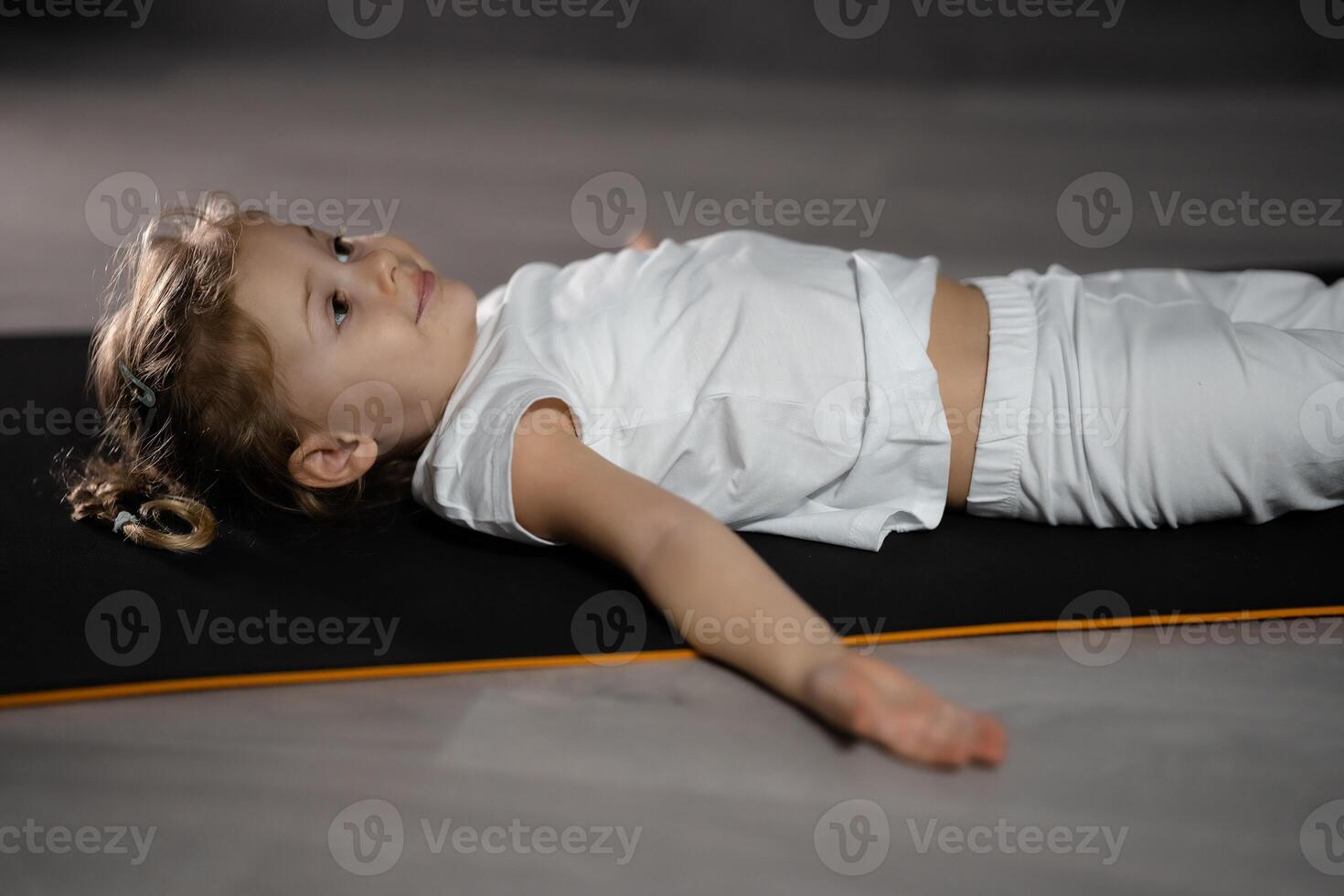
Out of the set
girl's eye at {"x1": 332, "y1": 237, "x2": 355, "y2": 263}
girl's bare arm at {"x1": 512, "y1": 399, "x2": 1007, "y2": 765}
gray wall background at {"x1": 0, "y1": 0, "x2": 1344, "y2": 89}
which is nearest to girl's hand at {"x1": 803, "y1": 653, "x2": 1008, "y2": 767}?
girl's bare arm at {"x1": 512, "y1": 399, "x2": 1007, "y2": 765}

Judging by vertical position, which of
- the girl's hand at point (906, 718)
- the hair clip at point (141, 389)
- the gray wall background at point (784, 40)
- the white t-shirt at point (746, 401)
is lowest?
the girl's hand at point (906, 718)

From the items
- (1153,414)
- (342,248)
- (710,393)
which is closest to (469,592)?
(710,393)

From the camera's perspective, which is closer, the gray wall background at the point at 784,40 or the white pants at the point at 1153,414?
the white pants at the point at 1153,414

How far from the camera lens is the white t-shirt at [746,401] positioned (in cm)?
167

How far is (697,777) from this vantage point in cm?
140

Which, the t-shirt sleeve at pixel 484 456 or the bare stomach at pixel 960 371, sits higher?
the bare stomach at pixel 960 371

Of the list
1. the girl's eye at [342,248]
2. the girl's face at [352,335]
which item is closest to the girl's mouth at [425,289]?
the girl's face at [352,335]

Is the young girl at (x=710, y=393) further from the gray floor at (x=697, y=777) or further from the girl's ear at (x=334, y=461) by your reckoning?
the gray floor at (x=697, y=777)

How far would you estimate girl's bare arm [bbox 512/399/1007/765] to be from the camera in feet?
4.24

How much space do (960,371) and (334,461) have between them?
90cm

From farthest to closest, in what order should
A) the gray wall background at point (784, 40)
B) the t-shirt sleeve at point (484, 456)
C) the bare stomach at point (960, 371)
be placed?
the gray wall background at point (784, 40) → the bare stomach at point (960, 371) → the t-shirt sleeve at point (484, 456)

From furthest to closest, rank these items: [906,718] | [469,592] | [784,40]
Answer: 1. [784,40]
2. [469,592]
3. [906,718]

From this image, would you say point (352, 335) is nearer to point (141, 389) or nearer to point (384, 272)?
point (384, 272)

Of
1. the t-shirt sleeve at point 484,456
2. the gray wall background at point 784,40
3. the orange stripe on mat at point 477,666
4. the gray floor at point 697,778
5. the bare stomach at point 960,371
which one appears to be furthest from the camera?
the gray wall background at point 784,40
